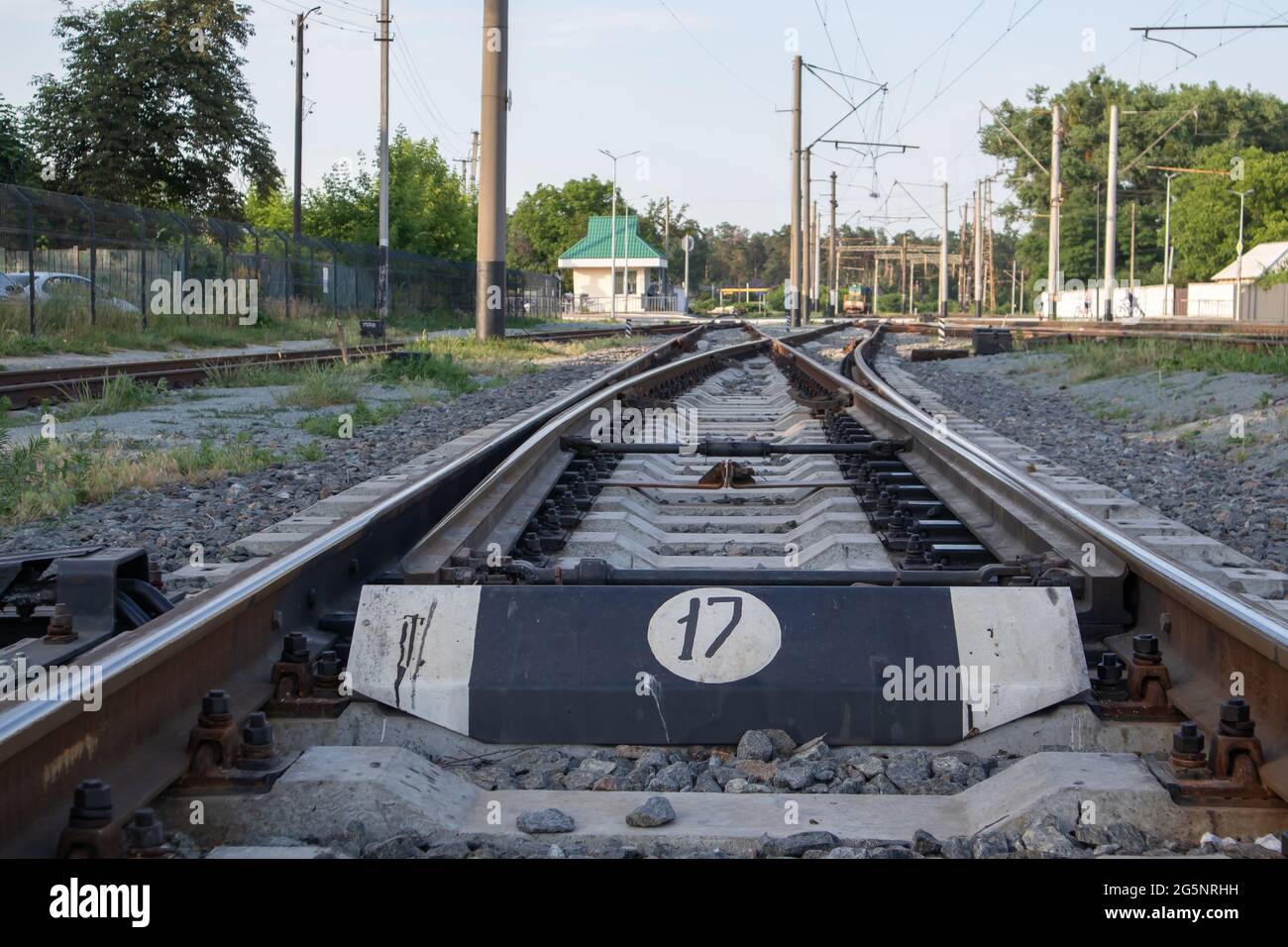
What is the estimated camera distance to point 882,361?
73.2 feet

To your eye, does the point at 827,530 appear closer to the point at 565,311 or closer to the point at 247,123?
the point at 247,123

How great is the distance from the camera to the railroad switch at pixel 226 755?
2.75 m

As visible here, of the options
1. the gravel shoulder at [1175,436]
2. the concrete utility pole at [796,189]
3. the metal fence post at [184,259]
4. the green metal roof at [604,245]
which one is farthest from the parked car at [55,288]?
the green metal roof at [604,245]

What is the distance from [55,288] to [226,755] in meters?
23.4

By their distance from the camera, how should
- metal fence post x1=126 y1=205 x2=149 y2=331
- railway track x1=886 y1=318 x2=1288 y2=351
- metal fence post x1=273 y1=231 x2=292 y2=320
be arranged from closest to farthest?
railway track x1=886 y1=318 x2=1288 y2=351 → metal fence post x1=126 y1=205 x2=149 y2=331 → metal fence post x1=273 y1=231 x2=292 y2=320

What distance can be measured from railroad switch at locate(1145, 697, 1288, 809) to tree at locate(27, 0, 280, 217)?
4146 centimetres

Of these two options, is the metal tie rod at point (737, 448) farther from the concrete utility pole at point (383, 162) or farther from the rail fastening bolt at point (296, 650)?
the concrete utility pole at point (383, 162)

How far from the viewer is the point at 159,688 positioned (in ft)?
9.46

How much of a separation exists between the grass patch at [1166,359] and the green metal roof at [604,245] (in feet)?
218

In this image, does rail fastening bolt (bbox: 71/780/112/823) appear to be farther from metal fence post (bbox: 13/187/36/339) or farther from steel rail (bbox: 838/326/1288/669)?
metal fence post (bbox: 13/187/36/339)

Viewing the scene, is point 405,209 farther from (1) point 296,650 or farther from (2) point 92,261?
(1) point 296,650

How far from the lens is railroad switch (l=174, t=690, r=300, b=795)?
2.75 metres

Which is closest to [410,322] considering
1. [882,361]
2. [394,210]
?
[394,210]

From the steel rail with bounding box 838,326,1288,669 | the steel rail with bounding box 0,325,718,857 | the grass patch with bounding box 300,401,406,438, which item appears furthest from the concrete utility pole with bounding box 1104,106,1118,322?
the steel rail with bounding box 0,325,718,857
